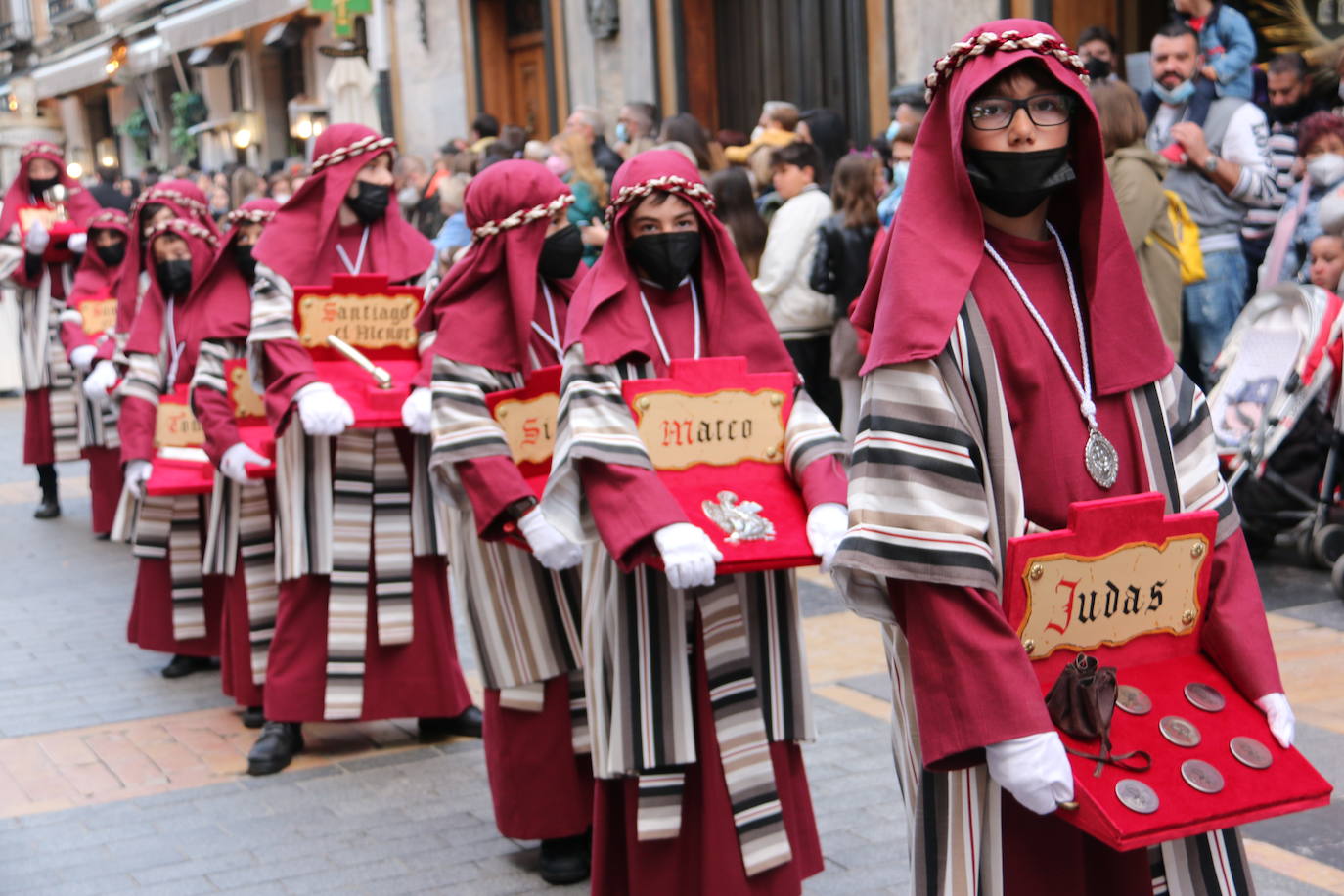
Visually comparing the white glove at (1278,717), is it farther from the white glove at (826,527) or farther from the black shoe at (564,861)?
the black shoe at (564,861)

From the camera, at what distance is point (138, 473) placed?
296 inches

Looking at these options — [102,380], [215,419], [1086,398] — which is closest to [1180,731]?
[1086,398]

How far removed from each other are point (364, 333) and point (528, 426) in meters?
1.45

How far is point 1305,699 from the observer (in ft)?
18.9

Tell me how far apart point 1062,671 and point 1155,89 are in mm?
6937

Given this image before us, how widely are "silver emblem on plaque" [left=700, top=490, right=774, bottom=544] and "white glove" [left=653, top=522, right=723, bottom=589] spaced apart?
11 centimetres

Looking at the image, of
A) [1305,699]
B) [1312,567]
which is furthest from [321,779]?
[1312,567]

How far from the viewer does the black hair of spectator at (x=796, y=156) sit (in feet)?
31.5

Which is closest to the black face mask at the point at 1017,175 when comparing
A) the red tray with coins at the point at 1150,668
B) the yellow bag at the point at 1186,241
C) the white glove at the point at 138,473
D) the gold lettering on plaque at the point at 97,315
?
the red tray with coins at the point at 1150,668

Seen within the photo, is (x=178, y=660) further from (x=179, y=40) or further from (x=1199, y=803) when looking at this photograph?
(x=179, y=40)

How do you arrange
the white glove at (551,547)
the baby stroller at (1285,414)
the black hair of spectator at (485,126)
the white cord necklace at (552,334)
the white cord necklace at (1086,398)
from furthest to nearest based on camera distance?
the black hair of spectator at (485,126)
the baby stroller at (1285,414)
the white cord necklace at (552,334)
the white glove at (551,547)
the white cord necklace at (1086,398)

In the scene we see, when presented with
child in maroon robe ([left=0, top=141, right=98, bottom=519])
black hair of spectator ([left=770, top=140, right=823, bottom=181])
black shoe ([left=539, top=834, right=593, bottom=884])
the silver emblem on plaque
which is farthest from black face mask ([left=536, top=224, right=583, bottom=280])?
child in maroon robe ([left=0, top=141, right=98, bottom=519])

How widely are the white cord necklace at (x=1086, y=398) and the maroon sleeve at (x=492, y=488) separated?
6.72ft

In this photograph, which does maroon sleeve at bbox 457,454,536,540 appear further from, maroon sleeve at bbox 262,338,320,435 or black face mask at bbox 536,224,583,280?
maroon sleeve at bbox 262,338,320,435
